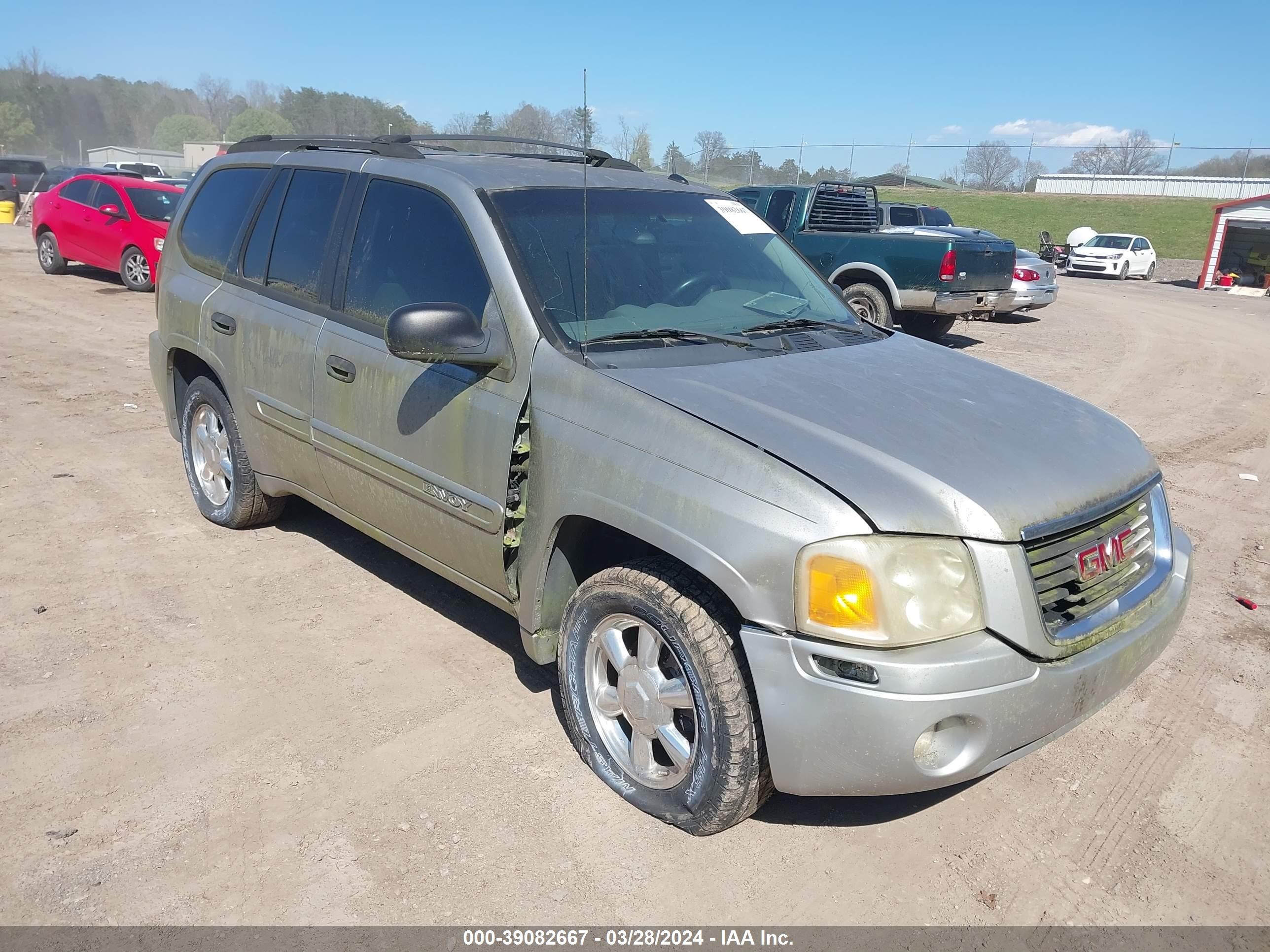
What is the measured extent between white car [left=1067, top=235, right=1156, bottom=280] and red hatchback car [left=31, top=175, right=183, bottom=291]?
1004 inches

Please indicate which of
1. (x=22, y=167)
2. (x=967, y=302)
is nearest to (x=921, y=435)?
(x=967, y=302)

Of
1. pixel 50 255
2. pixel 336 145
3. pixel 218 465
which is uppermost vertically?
pixel 336 145

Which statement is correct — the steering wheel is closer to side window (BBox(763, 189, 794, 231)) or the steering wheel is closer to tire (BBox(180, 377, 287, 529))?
tire (BBox(180, 377, 287, 529))

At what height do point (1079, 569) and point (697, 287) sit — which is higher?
point (697, 287)

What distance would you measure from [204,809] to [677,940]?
1504 mm

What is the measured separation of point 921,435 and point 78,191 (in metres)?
16.4

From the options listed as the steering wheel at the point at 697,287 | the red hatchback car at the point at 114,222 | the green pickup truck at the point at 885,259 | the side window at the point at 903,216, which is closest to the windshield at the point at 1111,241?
the side window at the point at 903,216

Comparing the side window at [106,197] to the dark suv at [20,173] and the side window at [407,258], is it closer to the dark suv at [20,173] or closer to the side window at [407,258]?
the side window at [407,258]

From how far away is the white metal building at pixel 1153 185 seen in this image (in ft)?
152

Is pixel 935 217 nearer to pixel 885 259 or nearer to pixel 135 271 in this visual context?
pixel 885 259

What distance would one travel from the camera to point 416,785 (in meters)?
3.16

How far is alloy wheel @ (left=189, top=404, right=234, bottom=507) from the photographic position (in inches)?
199

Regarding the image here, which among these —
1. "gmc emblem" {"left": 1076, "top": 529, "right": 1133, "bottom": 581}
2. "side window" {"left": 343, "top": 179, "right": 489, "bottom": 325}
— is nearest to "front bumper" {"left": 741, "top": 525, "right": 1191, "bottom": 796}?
"gmc emblem" {"left": 1076, "top": 529, "right": 1133, "bottom": 581}

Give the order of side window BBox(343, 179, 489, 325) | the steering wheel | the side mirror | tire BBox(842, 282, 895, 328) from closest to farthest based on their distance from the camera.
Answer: the side mirror
side window BBox(343, 179, 489, 325)
the steering wheel
tire BBox(842, 282, 895, 328)
